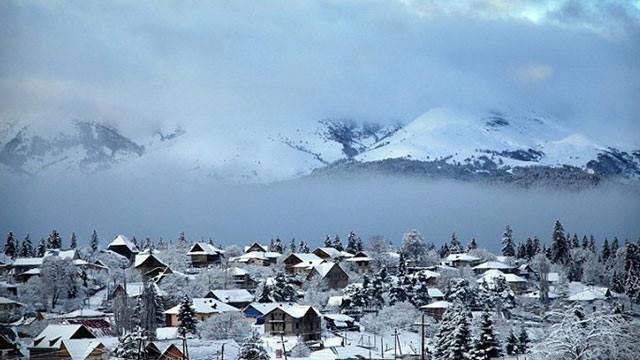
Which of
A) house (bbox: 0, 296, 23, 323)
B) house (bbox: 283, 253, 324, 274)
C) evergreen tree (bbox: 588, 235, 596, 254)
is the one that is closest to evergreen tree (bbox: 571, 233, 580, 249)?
evergreen tree (bbox: 588, 235, 596, 254)

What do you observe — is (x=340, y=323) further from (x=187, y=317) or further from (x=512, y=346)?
(x=512, y=346)

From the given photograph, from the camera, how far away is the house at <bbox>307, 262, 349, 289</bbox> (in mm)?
86625

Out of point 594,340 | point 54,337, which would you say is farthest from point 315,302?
point 594,340

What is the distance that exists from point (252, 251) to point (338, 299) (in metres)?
32.1

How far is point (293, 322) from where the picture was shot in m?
64.6

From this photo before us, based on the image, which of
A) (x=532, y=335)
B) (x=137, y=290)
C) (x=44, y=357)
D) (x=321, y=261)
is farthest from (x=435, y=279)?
(x=44, y=357)

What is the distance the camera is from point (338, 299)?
77688 millimetres

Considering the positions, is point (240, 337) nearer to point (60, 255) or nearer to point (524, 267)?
point (60, 255)

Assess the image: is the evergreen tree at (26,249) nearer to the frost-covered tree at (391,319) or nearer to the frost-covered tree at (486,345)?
the frost-covered tree at (391,319)

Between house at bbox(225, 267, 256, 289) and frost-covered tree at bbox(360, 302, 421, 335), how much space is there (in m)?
18.0

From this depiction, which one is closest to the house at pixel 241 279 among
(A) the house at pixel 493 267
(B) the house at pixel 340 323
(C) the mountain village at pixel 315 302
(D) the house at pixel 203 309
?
(C) the mountain village at pixel 315 302

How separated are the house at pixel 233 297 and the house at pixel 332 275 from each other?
11286 mm

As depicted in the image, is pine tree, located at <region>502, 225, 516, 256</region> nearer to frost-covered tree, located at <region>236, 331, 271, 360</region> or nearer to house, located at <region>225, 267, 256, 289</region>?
house, located at <region>225, 267, 256, 289</region>

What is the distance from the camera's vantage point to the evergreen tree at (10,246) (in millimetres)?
104988
